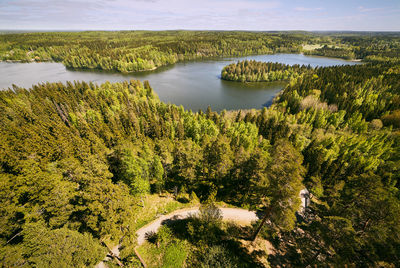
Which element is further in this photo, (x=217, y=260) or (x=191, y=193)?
(x=191, y=193)

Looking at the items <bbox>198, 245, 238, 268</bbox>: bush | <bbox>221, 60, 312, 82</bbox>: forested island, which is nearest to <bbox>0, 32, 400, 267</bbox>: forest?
<bbox>198, 245, 238, 268</bbox>: bush

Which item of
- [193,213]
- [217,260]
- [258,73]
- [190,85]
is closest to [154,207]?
[193,213]

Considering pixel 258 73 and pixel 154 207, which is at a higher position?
pixel 258 73

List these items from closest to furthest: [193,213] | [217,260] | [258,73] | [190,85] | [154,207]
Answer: [217,260]
[193,213]
[154,207]
[190,85]
[258,73]

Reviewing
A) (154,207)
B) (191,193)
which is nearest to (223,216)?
(191,193)

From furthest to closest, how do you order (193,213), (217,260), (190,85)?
1. (190,85)
2. (193,213)
3. (217,260)

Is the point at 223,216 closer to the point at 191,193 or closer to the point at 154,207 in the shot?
the point at 191,193

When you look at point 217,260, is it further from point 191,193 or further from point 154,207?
point 154,207

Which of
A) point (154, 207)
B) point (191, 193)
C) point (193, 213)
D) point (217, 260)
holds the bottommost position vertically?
point (193, 213)

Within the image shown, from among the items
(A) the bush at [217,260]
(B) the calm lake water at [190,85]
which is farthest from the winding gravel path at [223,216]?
(B) the calm lake water at [190,85]

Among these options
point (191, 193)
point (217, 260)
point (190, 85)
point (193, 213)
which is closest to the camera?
point (217, 260)

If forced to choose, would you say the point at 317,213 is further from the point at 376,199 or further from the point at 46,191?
the point at 46,191
